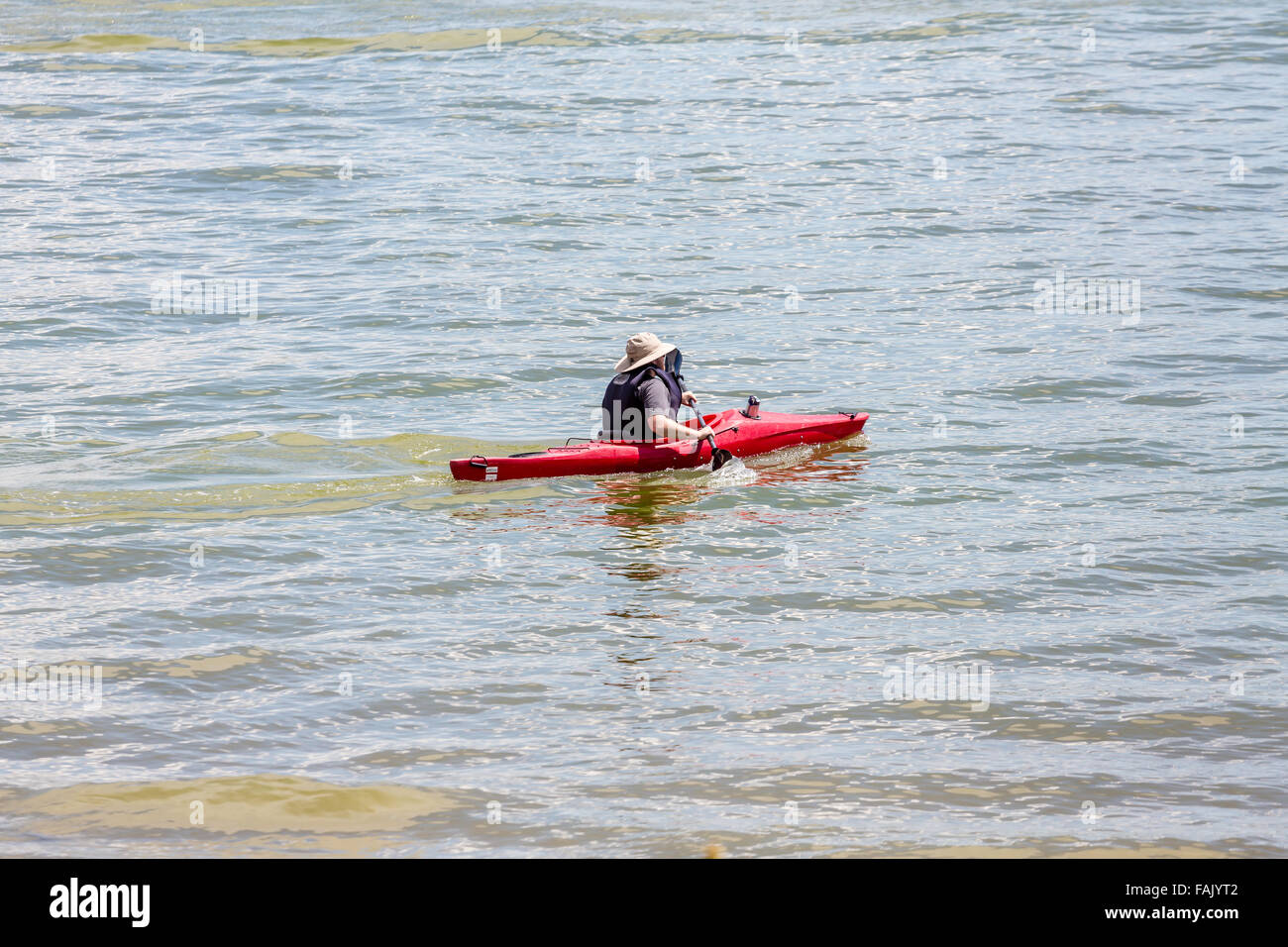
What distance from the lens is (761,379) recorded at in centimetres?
1465

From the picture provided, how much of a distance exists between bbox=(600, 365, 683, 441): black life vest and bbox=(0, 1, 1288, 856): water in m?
0.50

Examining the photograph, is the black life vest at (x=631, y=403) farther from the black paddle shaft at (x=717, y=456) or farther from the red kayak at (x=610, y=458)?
the black paddle shaft at (x=717, y=456)

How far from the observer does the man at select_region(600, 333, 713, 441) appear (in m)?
11.2

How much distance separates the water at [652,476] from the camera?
22.1 ft

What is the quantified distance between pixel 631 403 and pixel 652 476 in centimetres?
63

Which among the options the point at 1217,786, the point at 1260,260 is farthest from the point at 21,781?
the point at 1260,260

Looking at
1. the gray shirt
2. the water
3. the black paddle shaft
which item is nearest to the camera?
the water

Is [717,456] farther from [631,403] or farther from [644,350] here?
[644,350]

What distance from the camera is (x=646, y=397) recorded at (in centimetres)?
1130

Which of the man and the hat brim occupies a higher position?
the hat brim

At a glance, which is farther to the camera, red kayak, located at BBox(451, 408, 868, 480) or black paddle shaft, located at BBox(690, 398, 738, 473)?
black paddle shaft, located at BBox(690, 398, 738, 473)

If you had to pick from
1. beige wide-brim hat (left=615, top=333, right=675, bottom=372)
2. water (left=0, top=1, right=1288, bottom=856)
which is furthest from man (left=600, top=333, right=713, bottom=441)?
water (left=0, top=1, right=1288, bottom=856)

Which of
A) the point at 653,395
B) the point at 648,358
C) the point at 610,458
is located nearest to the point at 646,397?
the point at 653,395

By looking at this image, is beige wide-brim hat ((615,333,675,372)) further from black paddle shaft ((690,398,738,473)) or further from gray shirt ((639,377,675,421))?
black paddle shaft ((690,398,738,473))
